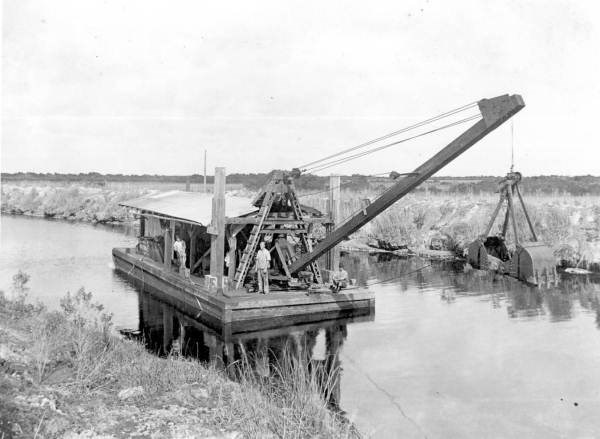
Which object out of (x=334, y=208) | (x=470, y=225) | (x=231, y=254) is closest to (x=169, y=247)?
(x=231, y=254)

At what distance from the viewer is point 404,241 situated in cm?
2970

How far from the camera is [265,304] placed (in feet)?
47.1

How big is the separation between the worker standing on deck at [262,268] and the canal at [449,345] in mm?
1384

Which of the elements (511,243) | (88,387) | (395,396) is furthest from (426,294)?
(88,387)

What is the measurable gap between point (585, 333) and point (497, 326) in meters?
Result: 2.05

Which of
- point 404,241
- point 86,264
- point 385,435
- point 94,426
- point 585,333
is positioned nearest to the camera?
point 94,426

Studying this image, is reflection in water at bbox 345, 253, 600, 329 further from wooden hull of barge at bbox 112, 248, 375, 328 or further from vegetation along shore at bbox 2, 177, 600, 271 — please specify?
wooden hull of barge at bbox 112, 248, 375, 328

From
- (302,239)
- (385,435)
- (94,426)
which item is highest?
(302,239)

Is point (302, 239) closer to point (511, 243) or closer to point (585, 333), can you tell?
point (585, 333)

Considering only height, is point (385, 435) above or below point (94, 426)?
below

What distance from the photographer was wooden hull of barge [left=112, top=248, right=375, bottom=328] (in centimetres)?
1422

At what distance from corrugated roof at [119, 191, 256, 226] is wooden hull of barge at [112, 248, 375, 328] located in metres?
1.87

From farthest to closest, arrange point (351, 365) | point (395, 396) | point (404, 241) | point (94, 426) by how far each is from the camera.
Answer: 1. point (404, 241)
2. point (351, 365)
3. point (395, 396)
4. point (94, 426)

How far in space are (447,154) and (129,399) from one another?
24.9ft
